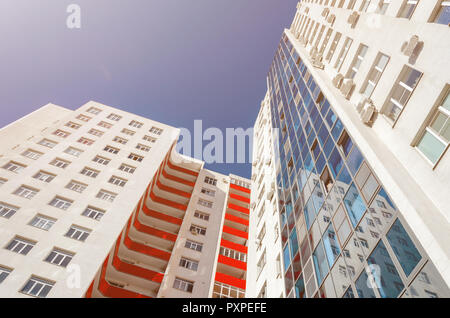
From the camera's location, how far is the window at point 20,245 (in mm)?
19172

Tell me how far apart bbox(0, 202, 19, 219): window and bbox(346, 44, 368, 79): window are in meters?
27.1

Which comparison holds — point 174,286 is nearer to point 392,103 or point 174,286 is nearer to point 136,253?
point 136,253

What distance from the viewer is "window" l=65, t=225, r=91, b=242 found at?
21266mm

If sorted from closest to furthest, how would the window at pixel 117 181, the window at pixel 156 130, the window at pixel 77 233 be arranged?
the window at pixel 77 233 → the window at pixel 117 181 → the window at pixel 156 130

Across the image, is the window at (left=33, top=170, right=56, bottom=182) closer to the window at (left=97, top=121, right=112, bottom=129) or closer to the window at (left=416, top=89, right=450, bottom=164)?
the window at (left=97, top=121, right=112, bottom=129)

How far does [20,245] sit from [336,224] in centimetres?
2173

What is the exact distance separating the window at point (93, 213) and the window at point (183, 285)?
30.6ft

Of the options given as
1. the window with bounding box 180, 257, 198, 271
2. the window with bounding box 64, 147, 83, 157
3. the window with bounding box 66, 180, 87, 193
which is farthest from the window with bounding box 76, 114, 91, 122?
the window with bounding box 180, 257, 198, 271

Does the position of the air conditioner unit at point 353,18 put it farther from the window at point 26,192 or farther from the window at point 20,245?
the window at point 26,192

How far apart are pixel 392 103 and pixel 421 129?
2813mm

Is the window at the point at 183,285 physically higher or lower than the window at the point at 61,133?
lower

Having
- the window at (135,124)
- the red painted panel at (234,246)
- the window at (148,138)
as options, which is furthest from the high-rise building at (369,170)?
the window at (135,124)
